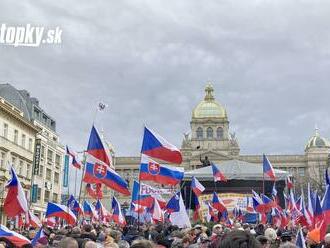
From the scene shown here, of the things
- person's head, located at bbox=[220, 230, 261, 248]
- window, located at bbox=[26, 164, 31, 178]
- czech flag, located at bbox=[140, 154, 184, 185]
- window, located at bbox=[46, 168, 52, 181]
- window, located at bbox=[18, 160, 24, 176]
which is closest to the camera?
person's head, located at bbox=[220, 230, 261, 248]

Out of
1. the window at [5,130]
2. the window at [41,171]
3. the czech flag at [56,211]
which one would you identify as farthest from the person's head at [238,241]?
the window at [41,171]

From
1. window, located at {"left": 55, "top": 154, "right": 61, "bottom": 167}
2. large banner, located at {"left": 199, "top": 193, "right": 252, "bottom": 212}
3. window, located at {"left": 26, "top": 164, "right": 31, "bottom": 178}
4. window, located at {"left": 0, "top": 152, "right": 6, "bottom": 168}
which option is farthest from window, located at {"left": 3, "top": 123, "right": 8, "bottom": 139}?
large banner, located at {"left": 199, "top": 193, "right": 252, "bottom": 212}

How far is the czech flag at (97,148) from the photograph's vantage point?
15.8 meters

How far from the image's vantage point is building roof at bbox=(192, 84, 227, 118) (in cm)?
12012

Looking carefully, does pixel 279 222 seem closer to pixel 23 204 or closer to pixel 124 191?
pixel 124 191

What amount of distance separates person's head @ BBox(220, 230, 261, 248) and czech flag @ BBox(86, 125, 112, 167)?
1249 centimetres

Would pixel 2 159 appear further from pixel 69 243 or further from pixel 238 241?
pixel 238 241

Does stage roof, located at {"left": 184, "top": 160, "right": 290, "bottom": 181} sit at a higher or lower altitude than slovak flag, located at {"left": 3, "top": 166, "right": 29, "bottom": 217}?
higher

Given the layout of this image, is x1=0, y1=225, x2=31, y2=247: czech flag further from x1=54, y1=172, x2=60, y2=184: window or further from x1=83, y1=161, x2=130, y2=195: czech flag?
x1=54, y1=172, x2=60, y2=184: window

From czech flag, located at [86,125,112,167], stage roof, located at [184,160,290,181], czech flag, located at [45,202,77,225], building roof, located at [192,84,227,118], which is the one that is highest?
building roof, located at [192,84,227,118]

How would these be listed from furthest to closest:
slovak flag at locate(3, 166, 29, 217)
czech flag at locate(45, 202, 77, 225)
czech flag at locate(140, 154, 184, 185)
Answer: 1. czech flag at locate(45, 202, 77, 225)
2. czech flag at locate(140, 154, 184, 185)
3. slovak flag at locate(3, 166, 29, 217)

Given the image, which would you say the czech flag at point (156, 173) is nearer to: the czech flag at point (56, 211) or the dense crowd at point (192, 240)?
the dense crowd at point (192, 240)

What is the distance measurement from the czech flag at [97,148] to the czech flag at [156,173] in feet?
3.54

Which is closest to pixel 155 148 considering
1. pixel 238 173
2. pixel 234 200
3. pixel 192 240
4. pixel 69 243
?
pixel 192 240
